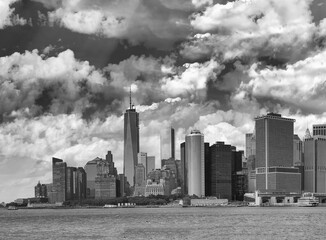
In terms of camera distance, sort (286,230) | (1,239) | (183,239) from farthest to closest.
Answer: (286,230), (1,239), (183,239)

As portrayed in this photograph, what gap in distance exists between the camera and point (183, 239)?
259 ft

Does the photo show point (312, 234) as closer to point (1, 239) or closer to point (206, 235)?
Answer: point (206, 235)

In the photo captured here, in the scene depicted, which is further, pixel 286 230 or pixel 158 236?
pixel 286 230

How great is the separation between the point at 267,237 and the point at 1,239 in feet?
106

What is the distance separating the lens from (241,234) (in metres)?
86.5

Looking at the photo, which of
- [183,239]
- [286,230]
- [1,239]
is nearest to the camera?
[183,239]

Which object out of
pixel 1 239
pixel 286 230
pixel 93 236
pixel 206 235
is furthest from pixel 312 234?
pixel 1 239

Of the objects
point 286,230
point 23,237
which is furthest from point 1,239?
point 286,230

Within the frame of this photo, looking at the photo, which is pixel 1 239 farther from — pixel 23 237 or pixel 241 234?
pixel 241 234

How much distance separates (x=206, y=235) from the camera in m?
84.6

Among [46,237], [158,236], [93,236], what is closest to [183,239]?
[158,236]

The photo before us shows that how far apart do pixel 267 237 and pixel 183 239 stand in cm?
1017

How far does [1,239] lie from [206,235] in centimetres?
2516

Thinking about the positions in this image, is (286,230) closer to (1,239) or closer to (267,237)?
(267,237)
